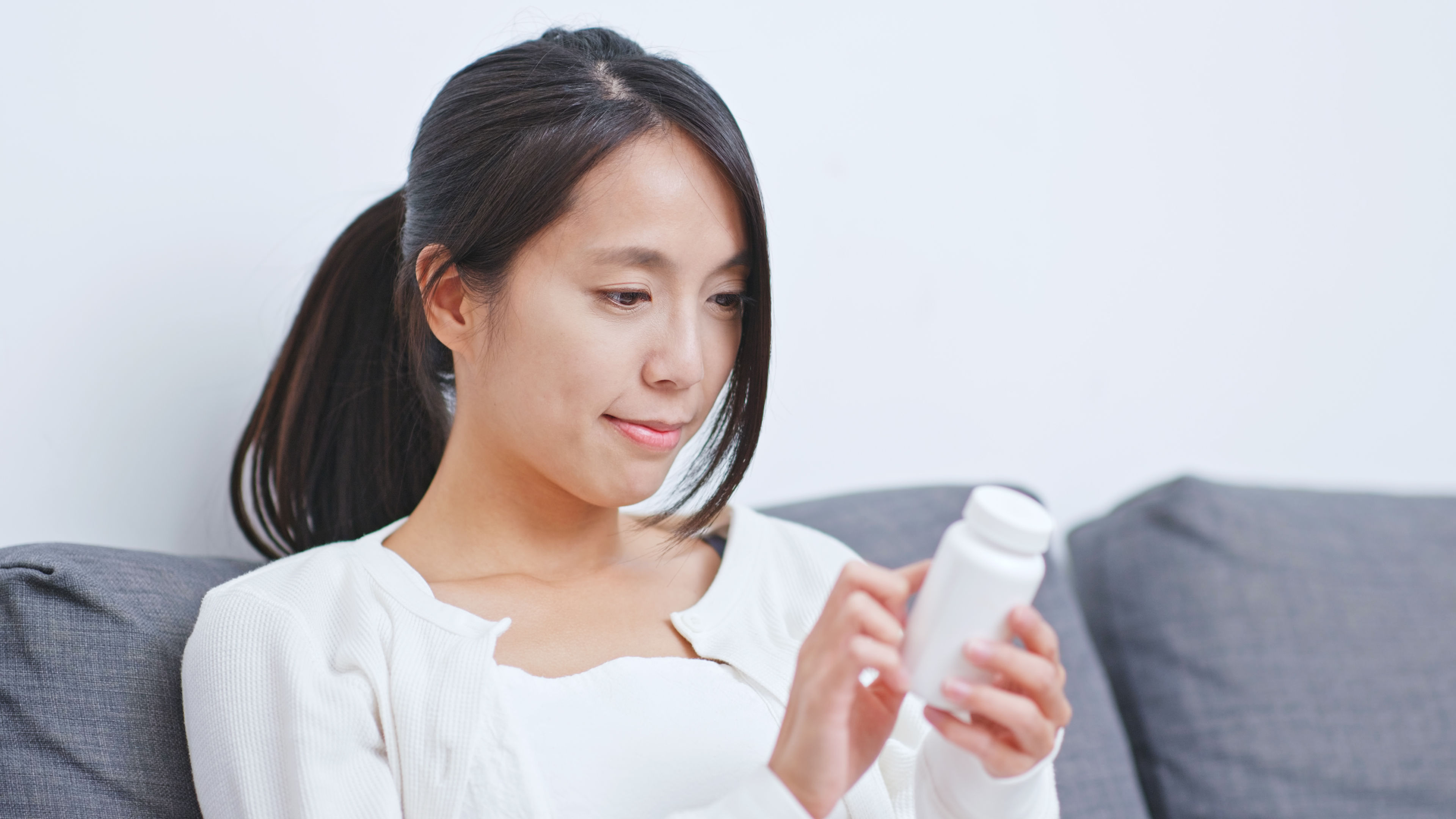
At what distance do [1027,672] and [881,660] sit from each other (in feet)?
0.29

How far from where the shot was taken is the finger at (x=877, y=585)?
2.23 ft

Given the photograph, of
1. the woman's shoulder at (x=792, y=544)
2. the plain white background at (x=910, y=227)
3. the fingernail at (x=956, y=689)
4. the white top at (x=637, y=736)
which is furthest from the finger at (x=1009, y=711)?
the plain white background at (x=910, y=227)

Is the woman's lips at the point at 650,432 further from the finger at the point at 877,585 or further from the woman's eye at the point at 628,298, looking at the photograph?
the finger at the point at 877,585

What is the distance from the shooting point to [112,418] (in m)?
1.11

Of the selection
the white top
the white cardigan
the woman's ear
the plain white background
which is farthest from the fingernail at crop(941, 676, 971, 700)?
the plain white background

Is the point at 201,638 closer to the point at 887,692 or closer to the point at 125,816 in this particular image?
the point at 125,816

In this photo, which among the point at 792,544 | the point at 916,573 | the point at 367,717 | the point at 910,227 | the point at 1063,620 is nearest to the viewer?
the point at 916,573

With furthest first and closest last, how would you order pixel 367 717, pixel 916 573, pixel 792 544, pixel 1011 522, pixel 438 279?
pixel 792 544
pixel 438 279
pixel 367 717
pixel 916 573
pixel 1011 522

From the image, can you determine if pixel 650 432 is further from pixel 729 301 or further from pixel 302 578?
pixel 302 578

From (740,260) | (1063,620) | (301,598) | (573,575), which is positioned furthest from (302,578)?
(1063,620)

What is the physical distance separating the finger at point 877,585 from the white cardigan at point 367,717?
0.15m

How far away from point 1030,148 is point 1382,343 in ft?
2.33

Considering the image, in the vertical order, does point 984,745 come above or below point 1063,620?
above

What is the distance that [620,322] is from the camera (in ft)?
2.87
